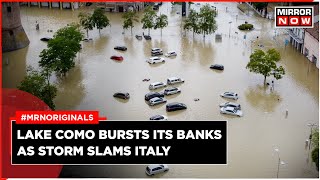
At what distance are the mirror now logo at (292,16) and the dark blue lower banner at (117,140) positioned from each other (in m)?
3.14

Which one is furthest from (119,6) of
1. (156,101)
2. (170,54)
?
(156,101)

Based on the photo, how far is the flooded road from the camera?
936 centimetres

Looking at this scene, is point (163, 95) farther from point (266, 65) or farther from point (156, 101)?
point (266, 65)

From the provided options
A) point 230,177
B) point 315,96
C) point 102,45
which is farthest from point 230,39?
point 230,177

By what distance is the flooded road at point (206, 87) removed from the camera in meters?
9.36

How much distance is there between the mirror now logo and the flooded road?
2.41 m

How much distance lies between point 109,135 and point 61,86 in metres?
6.93

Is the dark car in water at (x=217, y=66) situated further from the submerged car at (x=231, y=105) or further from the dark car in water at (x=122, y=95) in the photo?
the dark car in water at (x=122, y=95)

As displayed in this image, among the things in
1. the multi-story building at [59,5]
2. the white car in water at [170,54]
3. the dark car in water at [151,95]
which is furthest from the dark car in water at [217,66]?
the multi-story building at [59,5]

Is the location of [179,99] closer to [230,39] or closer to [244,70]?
[244,70]

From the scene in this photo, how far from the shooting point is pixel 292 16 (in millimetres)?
8969

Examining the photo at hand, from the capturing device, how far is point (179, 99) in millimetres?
12219

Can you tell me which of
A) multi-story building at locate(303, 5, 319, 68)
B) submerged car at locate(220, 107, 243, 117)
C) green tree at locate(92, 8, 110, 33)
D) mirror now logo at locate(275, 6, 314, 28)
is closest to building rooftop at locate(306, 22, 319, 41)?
multi-story building at locate(303, 5, 319, 68)

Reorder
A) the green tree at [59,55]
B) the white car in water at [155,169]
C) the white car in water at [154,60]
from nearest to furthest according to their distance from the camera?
the white car in water at [155,169], the green tree at [59,55], the white car in water at [154,60]
